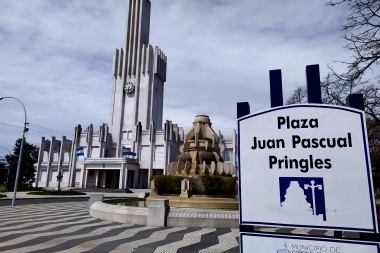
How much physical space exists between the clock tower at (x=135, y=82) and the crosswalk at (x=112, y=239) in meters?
43.6

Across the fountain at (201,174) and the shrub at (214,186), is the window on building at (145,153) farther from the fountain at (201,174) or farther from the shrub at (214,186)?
the shrub at (214,186)

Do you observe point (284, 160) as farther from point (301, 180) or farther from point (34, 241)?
point (34, 241)

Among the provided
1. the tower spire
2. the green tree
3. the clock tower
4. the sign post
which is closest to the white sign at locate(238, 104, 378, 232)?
the sign post

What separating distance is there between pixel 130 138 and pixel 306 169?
5173cm

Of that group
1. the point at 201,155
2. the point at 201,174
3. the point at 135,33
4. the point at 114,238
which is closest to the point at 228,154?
the point at 135,33

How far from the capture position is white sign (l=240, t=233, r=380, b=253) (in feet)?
7.63

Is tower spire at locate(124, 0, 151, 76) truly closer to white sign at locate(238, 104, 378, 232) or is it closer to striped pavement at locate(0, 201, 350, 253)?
striped pavement at locate(0, 201, 350, 253)

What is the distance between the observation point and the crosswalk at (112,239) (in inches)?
241

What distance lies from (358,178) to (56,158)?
6010 centimetres

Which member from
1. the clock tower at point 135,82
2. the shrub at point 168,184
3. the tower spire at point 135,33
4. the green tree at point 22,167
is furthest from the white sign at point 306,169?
the tower spire at point 135,33

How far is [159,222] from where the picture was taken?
932 centimetres

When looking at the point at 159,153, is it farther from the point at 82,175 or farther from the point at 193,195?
the point at 193,195

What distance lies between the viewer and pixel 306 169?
2.60 meters

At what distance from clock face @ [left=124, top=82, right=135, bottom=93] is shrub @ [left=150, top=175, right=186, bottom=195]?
45.0 m
